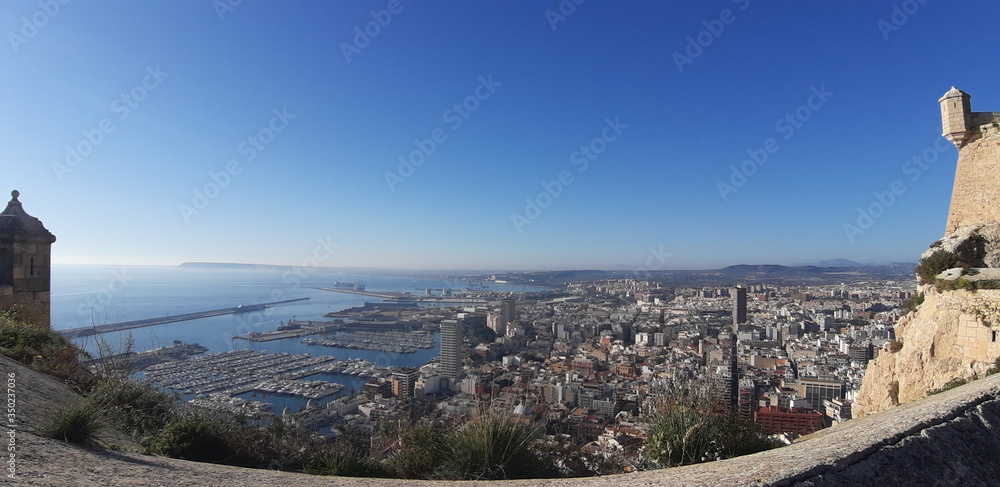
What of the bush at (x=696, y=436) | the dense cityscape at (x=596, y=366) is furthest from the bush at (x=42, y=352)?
the bush at (x=696, y=436)

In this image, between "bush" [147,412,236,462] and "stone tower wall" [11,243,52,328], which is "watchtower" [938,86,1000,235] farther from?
"stone tower wall" [11,243,52,328]

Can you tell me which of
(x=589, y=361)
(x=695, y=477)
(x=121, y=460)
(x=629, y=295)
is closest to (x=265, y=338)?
(x=589, y=361)

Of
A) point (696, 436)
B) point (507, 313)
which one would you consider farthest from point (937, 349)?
point (507, 313)

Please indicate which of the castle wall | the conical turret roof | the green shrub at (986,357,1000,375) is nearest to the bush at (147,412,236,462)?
the conical turret roof

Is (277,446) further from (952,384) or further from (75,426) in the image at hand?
(952,384)

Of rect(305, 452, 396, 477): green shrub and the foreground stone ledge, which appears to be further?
rect(305, 452, 396, 477): green shrub

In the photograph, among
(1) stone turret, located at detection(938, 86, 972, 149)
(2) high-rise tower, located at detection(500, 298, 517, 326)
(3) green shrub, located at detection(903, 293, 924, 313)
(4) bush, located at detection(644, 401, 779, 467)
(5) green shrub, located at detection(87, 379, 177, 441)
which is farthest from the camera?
(2) high-rise tower, located at detection(500, 298, 517, 326)

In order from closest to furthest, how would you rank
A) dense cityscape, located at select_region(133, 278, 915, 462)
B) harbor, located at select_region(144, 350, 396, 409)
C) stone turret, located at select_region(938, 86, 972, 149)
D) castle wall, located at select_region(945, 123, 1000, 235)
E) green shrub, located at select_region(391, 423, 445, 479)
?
green shrub, located at select_region(391, 423, 445, 479) → dense cityscape, located at select_region(133, 278, 915, 462) → castle wall, located at select_region(945, 123, 1000, 235) → stone turret, located at select_region(938, 86, 972, 149) → harbor, located at select_region(144, 350, 396, 409)
